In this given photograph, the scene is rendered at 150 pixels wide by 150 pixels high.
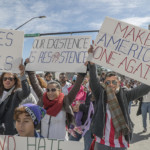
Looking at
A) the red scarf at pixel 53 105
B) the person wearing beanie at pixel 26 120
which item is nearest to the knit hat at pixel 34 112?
the person wearing beanie at pixel 26 120

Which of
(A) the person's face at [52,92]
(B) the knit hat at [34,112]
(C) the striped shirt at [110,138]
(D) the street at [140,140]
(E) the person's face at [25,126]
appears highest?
(A) the person's face at [52,92]

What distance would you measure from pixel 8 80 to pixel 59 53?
2.59 feet

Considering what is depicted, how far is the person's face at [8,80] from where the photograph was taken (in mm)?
2584

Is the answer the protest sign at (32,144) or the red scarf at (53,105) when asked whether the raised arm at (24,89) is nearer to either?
the red scarf at (53,105)

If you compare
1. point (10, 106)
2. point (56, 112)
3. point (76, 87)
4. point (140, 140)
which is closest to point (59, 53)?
point (76, 87)

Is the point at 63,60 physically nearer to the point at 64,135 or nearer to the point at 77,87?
the point at 77,87

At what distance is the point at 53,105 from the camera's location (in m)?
2.44

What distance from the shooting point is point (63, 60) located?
2717 millimetres

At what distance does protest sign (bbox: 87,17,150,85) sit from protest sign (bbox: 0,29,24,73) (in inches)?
40.8

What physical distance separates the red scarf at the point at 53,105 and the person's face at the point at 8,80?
49cm

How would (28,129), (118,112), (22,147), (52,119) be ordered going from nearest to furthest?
(22,147), (28,129), (118,112), (52,119)

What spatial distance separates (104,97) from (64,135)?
71cm

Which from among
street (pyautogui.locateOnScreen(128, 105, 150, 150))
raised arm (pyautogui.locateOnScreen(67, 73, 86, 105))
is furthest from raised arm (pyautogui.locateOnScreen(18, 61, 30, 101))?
street (pyautogui.locateOnScreen(128, 105, 150, 150))

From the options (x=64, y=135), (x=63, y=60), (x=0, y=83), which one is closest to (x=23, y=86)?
(x=0, y=83)
